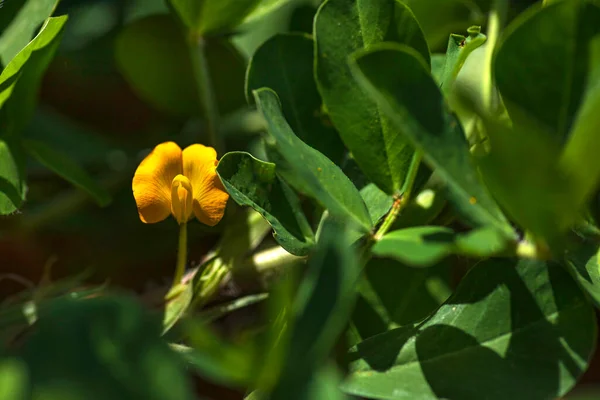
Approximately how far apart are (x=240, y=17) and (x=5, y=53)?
287 millimetres

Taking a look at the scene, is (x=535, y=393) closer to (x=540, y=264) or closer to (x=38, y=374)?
(x=540, y=264)

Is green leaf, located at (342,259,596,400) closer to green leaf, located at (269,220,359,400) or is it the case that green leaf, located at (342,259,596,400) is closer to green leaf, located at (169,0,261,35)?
green leaf, located at (269,220,359,400)

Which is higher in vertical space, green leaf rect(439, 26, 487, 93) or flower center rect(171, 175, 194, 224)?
green leaf rect(439, 26, 487, 93)

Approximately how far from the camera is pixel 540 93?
1.81ft

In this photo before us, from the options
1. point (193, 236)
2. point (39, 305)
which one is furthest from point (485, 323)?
point (193, 236)

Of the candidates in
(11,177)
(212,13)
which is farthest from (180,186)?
(212,13)

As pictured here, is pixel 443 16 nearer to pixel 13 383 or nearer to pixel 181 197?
pixel 181 197

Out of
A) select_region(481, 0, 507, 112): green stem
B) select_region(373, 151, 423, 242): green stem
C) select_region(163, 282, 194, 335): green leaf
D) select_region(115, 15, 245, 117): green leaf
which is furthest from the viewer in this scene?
select_region(115, 15, 245, 117): green leaf

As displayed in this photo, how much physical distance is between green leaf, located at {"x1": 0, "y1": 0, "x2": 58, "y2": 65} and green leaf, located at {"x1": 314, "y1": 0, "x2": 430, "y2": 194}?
297 mm

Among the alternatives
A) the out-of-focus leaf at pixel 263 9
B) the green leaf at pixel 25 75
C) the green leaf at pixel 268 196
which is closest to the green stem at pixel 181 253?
the green leaf at pixel 268 196

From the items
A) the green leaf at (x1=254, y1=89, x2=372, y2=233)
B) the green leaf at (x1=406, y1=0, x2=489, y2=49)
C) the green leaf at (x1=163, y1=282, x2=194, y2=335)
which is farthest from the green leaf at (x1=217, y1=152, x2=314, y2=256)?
the green leaf at (x1=406, y1=0, x2=489, y2=49)

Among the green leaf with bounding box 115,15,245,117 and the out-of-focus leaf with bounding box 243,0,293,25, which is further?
the green leaf with bounding box 115,15,245,117

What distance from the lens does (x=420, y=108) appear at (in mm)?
495

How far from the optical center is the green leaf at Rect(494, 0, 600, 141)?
52 cm
